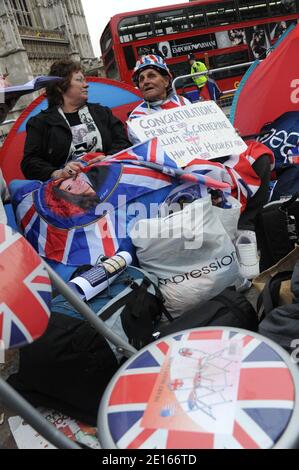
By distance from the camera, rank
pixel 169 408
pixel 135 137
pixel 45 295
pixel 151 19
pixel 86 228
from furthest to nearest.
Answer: pixel 151 19, pixel 135 137, pixel 86 228, pixel 45 295, pixel 169 408

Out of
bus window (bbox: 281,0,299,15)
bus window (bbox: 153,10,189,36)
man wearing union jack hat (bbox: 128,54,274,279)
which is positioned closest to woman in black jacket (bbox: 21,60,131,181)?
man wearing union jack hat (bbox: 128,54,274,279)

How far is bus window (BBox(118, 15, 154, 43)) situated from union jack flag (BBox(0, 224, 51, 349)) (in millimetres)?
13090

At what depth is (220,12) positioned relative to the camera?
13.0 metres

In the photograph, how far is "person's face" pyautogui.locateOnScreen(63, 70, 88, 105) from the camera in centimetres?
312

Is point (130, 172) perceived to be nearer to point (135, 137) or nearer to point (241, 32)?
point (135, 137)

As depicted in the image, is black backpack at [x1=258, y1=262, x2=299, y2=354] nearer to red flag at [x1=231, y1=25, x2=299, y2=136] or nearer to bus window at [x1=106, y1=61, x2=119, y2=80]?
red flag at [x1=231, y1=25, x2=299, y2=136]

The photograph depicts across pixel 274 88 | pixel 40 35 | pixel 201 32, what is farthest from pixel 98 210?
pixel 40 35

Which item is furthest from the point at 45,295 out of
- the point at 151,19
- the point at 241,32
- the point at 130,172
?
the point at 241,32

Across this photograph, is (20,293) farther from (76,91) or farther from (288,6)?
(288,6)

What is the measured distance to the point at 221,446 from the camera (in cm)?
87

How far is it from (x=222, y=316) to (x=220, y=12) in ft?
45.4

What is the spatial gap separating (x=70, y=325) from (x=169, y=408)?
2.89 ft

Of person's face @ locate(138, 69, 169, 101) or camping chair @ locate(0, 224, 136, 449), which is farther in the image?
person's face @ locate(138, 69, 169, 101)

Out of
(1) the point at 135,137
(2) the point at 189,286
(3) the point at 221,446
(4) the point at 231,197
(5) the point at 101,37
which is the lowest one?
(2) the point at 189,286
